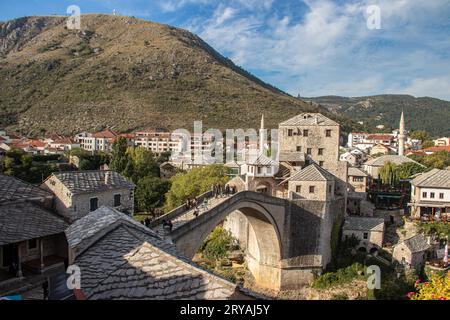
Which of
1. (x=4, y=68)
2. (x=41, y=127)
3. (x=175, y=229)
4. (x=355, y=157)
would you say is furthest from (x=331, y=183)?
(x=4, y=68)

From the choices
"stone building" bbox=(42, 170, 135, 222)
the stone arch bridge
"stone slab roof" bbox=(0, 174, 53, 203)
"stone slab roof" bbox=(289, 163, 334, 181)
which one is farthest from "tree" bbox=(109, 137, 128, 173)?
"stone slab roof" bbox=(0, 174, 53, 203)

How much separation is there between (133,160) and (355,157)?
4175cm

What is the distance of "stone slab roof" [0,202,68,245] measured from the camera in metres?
13.8

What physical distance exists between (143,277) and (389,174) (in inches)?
1790

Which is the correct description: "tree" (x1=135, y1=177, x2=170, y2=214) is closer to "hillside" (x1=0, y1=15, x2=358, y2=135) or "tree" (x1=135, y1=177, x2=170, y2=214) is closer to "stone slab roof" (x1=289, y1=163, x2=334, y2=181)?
"stone slab roof" (x1=289, y1=163, x2=334, y2=181)

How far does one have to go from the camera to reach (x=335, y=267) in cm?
3067

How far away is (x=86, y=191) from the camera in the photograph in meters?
19.7

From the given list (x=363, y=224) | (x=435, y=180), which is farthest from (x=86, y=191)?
(x=435, y=180)

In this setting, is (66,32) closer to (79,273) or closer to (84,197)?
(84,197)

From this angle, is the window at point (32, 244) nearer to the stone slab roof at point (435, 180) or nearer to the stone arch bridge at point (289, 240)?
the stone arch bridge at point (289, 240)

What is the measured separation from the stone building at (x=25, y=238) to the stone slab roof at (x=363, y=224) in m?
25.3

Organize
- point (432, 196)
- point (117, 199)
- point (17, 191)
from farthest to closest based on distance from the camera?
point (432, 196) → point (117, 199) → point (17, 191)

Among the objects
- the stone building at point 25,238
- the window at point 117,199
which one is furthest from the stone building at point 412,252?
the stone building at point 25,238

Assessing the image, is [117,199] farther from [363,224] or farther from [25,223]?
[363,224]
